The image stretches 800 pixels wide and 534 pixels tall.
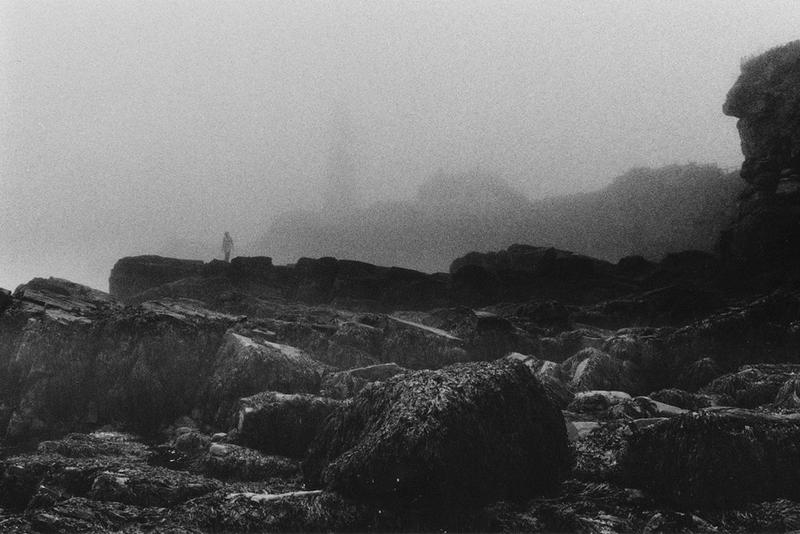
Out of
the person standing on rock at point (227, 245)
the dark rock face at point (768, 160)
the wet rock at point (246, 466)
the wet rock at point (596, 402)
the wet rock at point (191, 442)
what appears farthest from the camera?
the person standing on rock at point (227, 245)

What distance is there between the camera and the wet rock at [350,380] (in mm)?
17016

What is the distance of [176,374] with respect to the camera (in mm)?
19047

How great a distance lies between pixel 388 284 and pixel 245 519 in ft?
99.9

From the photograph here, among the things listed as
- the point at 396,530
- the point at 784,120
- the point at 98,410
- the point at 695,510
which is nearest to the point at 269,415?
the point at 396,530

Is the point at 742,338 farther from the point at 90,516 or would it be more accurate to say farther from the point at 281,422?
→ the point at 90,516

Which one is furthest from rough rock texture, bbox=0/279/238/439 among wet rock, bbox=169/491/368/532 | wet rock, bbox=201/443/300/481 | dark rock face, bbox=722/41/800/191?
dark rock face, bbox=722/41/800/191

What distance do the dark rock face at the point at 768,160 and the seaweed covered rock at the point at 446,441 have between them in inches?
1049

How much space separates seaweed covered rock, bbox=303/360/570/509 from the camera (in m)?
9.42

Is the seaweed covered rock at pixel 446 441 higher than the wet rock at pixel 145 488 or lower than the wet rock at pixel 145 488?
higher

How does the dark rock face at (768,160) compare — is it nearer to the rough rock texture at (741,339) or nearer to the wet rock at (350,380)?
the rough rock texture at (741,339)

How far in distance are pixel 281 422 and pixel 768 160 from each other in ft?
119

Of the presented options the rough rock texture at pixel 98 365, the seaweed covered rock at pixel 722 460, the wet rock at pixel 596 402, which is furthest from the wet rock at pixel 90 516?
the wet rock at pixel 596 402

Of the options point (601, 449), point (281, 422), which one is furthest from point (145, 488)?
point (601, 449)

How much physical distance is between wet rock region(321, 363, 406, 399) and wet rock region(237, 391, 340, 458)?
8.75 ft
